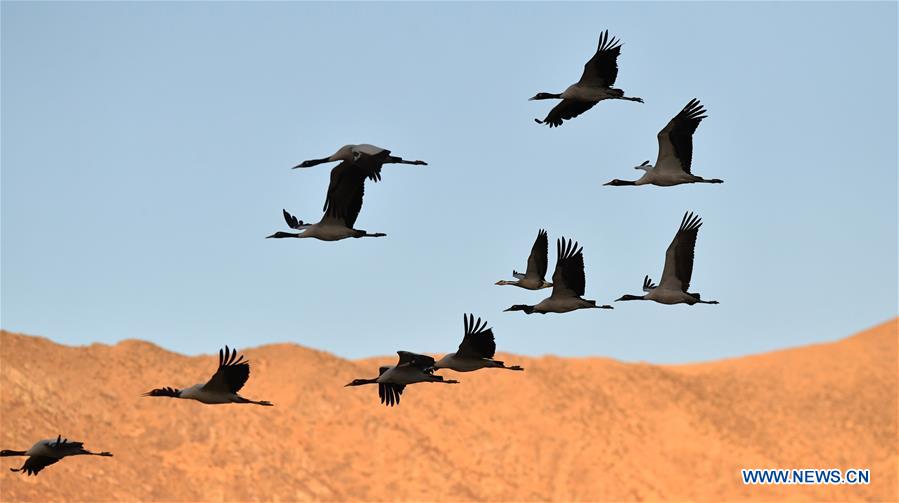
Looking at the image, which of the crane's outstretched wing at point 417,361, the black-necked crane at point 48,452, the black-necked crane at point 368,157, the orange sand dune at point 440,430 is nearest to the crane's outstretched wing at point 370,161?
the black-necked crane at point 368,157

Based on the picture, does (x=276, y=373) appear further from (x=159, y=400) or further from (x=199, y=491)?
(x=199, y=491)

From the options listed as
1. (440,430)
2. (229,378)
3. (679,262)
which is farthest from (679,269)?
(440,430)

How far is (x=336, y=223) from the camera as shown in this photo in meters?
26.4

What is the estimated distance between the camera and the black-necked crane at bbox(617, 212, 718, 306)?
27.9 metres

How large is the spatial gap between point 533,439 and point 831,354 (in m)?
24.7

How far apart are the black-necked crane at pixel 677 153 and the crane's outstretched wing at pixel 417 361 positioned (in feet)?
18.1

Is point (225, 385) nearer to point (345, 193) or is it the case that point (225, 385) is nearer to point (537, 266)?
point (345, 193)

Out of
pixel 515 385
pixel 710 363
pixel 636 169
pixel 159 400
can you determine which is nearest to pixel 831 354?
pixel 710 363

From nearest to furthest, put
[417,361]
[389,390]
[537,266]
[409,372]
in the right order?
[417,361], [409,372], [389,390], [537,266]

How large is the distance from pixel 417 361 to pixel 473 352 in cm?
104

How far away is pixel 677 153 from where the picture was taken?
88.3 feet

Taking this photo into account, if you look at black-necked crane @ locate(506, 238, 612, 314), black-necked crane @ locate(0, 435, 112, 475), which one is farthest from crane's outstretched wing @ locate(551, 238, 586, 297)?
black-necked crane @ locate(0, 435, 112, 475)

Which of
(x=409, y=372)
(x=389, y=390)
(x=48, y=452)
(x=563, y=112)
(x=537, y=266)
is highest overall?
(x=563, y=112)

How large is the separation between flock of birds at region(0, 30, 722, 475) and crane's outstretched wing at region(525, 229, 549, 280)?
230cm
